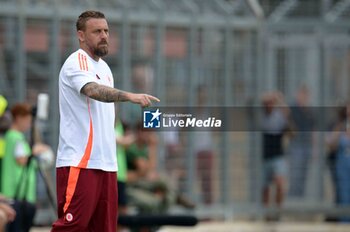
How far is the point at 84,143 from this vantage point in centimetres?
784

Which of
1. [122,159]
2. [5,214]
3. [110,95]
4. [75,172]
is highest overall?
[110,95]

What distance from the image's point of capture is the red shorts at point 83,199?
7.81 meters

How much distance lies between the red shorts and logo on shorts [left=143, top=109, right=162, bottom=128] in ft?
1.67

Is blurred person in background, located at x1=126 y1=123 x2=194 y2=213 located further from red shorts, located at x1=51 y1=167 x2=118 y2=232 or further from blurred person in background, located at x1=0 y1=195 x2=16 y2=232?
red shorts, located at x1=51 y1=167 x2=118 y2=232

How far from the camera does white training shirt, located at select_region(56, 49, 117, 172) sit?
782 cm

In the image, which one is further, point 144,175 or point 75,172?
point 144,175

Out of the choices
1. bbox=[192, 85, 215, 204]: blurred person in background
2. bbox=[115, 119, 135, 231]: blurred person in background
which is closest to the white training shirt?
bbox=[115, 119, 135, 231]: blurred person in background

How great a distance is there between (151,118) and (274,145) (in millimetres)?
7158

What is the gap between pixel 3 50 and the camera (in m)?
13.1

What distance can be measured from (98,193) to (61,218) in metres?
0.29

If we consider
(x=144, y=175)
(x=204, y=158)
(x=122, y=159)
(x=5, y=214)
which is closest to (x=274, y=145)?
(x=204, y=158)

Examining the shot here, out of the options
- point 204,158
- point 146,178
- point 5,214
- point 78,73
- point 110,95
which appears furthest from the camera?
point 204,158

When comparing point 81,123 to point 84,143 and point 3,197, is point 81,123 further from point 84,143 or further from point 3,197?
point 3,197

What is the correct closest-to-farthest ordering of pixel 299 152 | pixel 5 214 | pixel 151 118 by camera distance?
1. pixel 151 118
2. pixel 5 214
3. pixel 299 152
